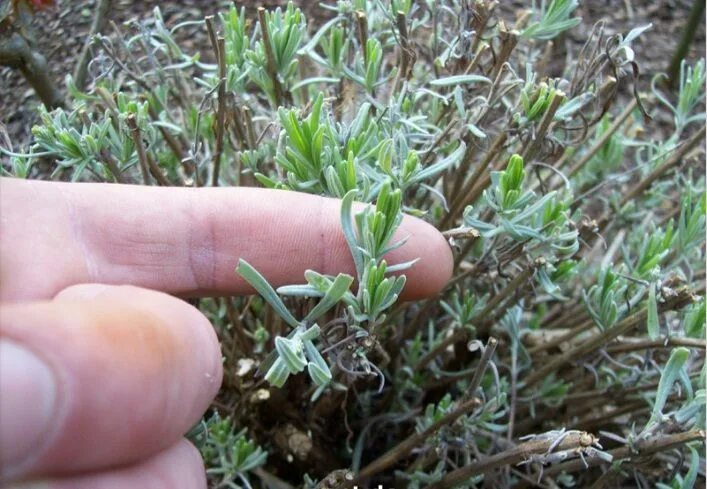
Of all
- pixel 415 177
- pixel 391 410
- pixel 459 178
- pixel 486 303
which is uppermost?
pixel 415 177

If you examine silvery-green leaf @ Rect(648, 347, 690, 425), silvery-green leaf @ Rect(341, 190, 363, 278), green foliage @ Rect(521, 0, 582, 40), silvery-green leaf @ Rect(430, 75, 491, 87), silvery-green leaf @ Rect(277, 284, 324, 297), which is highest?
green foliage @ Rect(521, 0, 582, 40)

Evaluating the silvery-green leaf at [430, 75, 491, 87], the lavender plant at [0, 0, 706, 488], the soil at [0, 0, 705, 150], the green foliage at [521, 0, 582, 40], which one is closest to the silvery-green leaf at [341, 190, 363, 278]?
the lavender plant at [0, 0, 706, 488]

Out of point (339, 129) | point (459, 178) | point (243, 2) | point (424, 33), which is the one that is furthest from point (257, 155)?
point (243, 2)

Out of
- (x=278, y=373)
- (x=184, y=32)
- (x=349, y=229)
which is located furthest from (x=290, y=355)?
(x=184, y=32)

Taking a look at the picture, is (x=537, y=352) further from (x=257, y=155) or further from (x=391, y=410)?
(x=257, y=155)

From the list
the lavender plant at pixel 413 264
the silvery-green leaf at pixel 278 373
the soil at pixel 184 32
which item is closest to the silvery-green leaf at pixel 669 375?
the lavender plant at pixel 413 264

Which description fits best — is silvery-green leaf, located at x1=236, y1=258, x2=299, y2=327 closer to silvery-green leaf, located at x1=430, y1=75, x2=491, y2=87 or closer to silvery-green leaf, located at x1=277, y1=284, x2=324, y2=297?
silvery-green leaf, located at x1=277, y1=284, x2=324, y2=297

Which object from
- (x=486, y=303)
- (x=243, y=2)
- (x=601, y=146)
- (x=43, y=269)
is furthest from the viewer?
(x=243, y=2)
